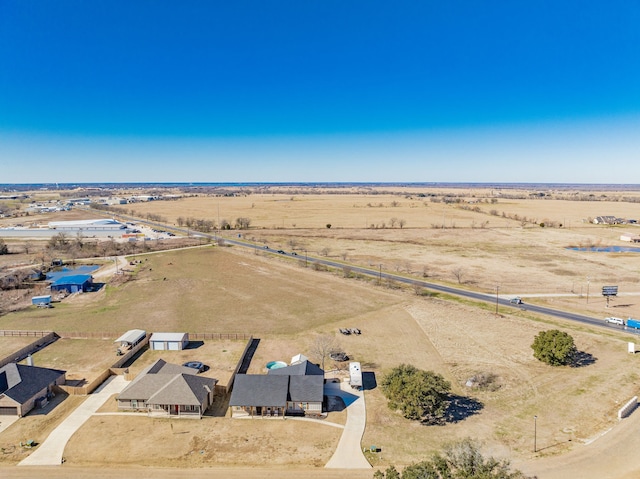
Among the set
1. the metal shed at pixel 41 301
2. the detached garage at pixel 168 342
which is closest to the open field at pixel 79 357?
the detached garage at pixel 168 342

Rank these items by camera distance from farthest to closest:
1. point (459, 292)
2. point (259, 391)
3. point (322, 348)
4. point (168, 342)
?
point (459, 292) → point (168, 342) → point (322, 348) → point (259, 391)

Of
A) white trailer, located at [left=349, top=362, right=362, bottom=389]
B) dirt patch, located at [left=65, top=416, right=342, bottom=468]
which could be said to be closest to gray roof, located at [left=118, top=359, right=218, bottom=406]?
dirt patch, located at [left=65, top=416, right=342, bottom=468]

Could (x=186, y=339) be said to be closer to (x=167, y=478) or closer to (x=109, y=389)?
(x=109, y=389)

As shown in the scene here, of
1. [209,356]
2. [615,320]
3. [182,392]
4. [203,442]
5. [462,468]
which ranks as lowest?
[203,442]

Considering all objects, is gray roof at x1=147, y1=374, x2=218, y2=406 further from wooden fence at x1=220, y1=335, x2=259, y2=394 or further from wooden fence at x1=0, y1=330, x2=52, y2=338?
wooden fence at x1=0, y1=330, x2=52, y2=338

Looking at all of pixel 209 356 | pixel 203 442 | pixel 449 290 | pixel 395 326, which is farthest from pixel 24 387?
pixel 449 290

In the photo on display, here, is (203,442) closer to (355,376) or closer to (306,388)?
(306,388)

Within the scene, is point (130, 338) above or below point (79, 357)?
above

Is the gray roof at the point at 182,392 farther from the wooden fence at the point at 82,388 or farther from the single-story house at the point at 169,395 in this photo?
the wooden fence at the point at 82,388
